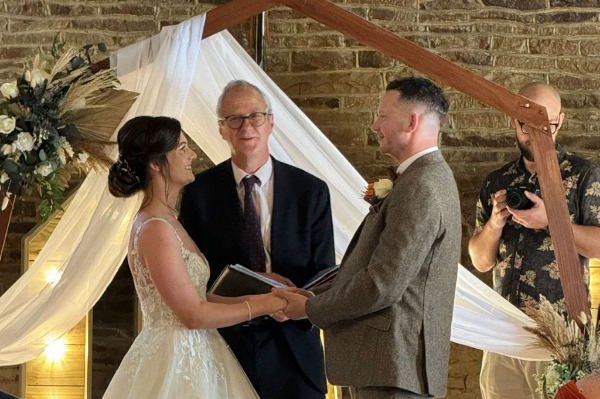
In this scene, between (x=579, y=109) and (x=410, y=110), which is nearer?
(x=410, y=110)

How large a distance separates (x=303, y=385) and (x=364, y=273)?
27.4 inches

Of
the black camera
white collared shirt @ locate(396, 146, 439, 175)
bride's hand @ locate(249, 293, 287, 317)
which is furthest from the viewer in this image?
the black camera

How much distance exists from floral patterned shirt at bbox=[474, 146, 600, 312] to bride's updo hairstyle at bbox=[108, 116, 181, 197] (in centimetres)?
174

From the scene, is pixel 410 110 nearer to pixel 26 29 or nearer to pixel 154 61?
pixel 154 61

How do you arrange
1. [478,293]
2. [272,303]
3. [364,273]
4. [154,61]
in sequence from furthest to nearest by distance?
[478,293], [154,61], [272,303], [364,273]

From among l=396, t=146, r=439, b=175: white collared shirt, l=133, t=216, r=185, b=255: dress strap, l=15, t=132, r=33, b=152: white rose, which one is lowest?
l=133, t=216, r=185, b=255: dress strap

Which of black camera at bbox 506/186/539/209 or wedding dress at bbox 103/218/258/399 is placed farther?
black camera at bbox 506/186/539/209

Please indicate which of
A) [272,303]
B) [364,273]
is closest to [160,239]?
[272,303]

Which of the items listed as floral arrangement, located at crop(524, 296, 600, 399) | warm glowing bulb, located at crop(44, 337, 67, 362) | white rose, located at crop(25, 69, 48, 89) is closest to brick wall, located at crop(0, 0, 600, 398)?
warm glowing bulb, located at crop(44, 337, 67, 362)

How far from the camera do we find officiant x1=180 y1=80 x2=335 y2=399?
3906 mm

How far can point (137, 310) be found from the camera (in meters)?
6.01

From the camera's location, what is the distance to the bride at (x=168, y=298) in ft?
11.7

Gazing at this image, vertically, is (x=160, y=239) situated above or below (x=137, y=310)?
above

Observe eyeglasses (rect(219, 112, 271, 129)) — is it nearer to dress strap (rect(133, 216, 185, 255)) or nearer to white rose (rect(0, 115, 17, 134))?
dress strap (rect(133, 216, 185, 255))
